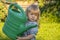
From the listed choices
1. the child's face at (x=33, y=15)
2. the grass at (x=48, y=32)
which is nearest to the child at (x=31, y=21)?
the child's face at (x=33, y=15)

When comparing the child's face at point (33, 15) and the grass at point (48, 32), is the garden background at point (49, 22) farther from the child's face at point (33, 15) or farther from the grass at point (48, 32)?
the child's face at point (33, 15)

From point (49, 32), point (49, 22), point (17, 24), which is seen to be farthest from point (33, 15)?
point (49, 22)

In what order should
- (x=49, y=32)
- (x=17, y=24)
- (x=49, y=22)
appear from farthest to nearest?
(x=49, y=22) < (x=49, y=32) < (x=17, y=24)

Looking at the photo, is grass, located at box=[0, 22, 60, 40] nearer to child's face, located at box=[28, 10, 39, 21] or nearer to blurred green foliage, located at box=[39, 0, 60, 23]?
blurred green foliage, located at box=[39, 0, 60, 23]

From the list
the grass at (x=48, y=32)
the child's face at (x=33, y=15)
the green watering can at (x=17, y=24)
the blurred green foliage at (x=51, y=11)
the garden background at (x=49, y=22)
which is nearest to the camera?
the green watering can at (x=17, y=24)

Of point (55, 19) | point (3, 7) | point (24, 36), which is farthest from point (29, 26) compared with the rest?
point (55, 19)

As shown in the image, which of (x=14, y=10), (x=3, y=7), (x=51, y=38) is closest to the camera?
(x=14, y=10)

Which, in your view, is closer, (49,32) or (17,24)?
(17,24)

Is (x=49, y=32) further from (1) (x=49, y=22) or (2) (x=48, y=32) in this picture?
(1) (x=49, y=22)

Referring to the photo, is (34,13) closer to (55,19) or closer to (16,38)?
(16,38)

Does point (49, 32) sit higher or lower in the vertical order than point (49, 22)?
higher

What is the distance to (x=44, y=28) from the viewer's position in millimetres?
9172

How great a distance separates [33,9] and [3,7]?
1519 mm

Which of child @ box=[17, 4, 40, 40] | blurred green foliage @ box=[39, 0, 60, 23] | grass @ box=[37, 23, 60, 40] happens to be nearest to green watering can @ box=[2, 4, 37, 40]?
child @ box=[17, 4, 40, 40]
